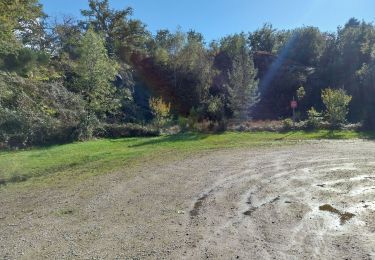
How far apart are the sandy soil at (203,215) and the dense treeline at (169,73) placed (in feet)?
17.4

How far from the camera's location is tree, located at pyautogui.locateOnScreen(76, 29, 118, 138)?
26.2m

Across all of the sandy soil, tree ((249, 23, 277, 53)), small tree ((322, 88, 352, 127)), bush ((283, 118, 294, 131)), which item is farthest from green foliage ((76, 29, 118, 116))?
tree ((249, 23, 277, 53))

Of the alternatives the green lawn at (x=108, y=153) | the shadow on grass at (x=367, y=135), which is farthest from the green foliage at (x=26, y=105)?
the shadow on grass at (x=367, y=135)

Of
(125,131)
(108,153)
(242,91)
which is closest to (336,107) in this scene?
(242,91)

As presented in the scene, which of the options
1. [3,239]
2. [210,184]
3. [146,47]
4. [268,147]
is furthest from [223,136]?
[146,47]

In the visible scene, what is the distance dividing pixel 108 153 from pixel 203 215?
1000 cm

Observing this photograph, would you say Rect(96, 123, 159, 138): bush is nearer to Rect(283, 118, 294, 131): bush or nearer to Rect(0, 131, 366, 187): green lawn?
Rect(0, 131, 366, 187): green lawn

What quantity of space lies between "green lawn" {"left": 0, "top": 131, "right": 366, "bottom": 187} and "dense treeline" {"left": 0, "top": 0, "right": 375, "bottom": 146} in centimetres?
183

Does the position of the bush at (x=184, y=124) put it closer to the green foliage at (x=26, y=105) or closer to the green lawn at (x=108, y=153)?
the green lawn at (x=108, y=153)

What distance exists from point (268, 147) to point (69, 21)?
2923 cm

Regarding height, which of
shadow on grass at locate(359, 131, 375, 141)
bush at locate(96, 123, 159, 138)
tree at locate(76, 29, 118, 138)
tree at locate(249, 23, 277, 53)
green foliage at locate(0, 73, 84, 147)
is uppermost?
tree at locate(249, 23, 277, 53)

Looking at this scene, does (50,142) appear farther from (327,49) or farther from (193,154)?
(327,49)

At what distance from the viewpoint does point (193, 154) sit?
1623 cm

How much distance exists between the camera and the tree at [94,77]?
26.2m
